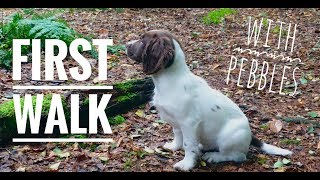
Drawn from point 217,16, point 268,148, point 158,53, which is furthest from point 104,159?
point 217,16

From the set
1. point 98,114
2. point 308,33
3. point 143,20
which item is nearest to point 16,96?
point 98,114

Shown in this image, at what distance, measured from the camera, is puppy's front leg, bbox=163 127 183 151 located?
15.8ft

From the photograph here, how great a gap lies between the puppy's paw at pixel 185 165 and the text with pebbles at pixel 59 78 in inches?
41.5

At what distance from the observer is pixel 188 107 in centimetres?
446

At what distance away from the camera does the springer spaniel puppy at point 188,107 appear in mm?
4348

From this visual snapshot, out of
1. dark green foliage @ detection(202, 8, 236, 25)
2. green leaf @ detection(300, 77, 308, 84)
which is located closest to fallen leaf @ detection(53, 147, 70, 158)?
green leaf @ detection(300, 77, 308, 84)

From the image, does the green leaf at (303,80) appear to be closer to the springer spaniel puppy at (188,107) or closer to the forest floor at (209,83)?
the forest floor at (209,83)

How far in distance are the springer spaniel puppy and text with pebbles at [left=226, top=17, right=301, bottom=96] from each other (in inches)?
78.4

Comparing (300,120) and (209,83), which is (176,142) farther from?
(209,83)

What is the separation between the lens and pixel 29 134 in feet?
16.7

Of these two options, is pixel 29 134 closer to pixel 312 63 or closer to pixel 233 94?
pixel 233 94

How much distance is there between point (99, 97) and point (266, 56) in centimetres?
313

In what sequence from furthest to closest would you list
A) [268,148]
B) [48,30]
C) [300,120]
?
[48,30] < [300,120] < [268,148]

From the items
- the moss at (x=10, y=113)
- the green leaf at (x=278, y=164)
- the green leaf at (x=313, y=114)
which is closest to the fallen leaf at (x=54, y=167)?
the moss at (x=10, y=113)
